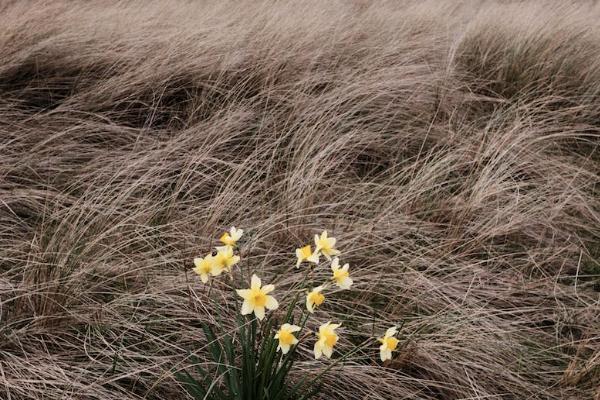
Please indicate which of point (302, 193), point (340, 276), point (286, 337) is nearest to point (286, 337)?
point (286, 337)

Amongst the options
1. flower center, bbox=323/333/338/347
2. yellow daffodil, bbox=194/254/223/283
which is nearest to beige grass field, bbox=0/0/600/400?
yellow daffodil, bbox=194/254/223/283

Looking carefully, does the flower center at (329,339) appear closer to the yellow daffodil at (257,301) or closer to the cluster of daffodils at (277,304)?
the cluster of daffodils at (277,304)

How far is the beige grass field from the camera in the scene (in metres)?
1.59

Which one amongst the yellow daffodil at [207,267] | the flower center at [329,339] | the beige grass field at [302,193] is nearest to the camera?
the flower center at [329,339]

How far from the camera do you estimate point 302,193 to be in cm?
229

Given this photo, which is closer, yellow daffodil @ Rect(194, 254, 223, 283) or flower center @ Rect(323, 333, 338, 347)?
flower center @ Rect(323, 333, 338, 347)

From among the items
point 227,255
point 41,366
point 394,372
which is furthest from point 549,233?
point 41,366

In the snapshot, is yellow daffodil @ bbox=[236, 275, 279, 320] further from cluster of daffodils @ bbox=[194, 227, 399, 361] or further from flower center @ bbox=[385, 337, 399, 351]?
flower center @ bbox=[385, 337, 399, 351]

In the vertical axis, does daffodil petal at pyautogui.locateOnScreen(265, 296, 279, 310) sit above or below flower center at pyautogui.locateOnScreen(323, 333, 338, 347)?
above

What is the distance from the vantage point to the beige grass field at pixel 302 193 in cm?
159

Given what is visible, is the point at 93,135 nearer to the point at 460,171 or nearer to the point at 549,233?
the point at 460,171

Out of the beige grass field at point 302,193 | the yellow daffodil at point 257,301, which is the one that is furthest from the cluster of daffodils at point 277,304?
the beige grass field at point 302,193

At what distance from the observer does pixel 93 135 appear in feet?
8.54

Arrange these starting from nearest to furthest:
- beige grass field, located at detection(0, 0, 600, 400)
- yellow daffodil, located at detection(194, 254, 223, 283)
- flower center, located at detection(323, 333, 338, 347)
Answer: flower center, located at detection(323, 333, 338, 347) → yellow daffodil, located at detection(194, 254, 223, 283) → beige grass field, located at detection(0, 0, 600, 400)
